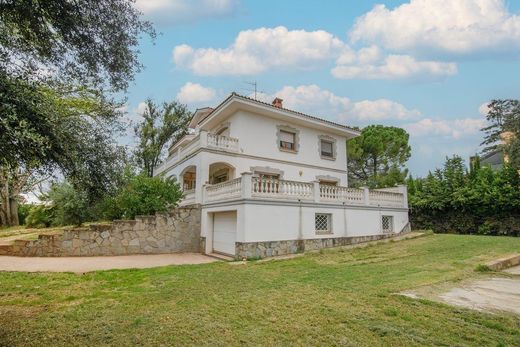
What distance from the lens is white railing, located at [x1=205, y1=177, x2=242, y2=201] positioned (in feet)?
39.6

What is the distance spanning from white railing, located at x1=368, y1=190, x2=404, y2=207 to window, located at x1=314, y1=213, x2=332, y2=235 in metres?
2.87

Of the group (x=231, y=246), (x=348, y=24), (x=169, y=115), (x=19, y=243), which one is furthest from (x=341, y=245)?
(x=169, y=115)

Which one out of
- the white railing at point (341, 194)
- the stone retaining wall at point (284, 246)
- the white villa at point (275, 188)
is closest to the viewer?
the stone retaining wall at point (284, 246)

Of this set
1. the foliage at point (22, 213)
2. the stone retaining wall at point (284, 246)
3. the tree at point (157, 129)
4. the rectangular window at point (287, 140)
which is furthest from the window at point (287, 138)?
the foliage at point (22, 213)

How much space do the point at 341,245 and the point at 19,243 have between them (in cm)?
1253

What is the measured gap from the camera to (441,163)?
18016mm

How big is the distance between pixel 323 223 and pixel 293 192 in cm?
213

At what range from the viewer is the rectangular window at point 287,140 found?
716 inches

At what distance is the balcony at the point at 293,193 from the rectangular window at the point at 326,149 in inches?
194

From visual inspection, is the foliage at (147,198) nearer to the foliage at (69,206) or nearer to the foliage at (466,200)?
the foliage at (69,206)

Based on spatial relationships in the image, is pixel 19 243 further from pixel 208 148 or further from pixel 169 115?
pixel 169 115

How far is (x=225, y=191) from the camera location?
42.4ft

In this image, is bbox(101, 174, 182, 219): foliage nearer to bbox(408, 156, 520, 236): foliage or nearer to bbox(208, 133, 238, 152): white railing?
bbox(208, 133, 238, 152): white railing

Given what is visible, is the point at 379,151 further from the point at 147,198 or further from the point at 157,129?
the point at 147,198
